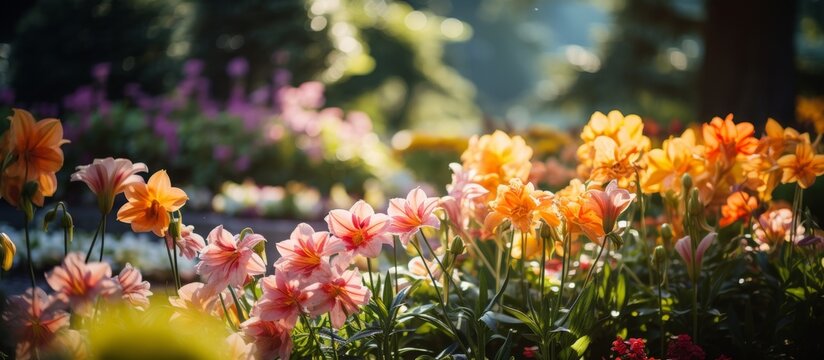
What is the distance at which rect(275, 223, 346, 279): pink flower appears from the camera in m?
1.40

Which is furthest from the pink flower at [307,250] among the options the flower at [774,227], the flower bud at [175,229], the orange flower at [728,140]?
the flower at [774,227]

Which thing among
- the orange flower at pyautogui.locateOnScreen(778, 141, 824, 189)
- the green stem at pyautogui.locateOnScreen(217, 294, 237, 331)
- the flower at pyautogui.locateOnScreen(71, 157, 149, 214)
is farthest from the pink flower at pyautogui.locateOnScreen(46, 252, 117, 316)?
the orange flower at pyautogui.locateOnScreen(778, 141, 824, 189)

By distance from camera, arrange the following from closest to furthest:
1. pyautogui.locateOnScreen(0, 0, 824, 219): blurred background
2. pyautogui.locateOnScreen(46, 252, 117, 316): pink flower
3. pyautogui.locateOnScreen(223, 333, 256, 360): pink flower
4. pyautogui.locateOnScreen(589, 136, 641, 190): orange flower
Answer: pyautogui.locateOnScreen(46, 252, 117, 316): pink flower
pyautogui.locateOnScreen(223, 333, 256, 360): pink flower
pyautogui.locateOnScreen(589, 136, 641, 190): orange flower
pyautogui.locateOnScreen(0, 0, 824, 219): blurred background

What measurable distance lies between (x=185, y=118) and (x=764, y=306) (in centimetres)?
662

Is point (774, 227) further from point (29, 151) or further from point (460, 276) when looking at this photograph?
point (29, 151)

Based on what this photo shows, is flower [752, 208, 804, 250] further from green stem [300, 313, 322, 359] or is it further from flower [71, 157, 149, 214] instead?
flower [71, 157, 149, 214]

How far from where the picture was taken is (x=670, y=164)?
1828 mm

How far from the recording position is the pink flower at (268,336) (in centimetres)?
141

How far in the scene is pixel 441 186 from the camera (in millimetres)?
7602

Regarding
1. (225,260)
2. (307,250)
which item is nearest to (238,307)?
(225,260)

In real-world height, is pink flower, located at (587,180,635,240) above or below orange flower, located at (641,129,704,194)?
below

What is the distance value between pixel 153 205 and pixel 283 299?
31cm

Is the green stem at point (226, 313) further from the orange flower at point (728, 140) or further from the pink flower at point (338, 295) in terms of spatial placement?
the orange flower at point (728, 140)

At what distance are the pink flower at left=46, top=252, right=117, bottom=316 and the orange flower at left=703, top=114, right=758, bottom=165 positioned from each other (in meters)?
1.33
